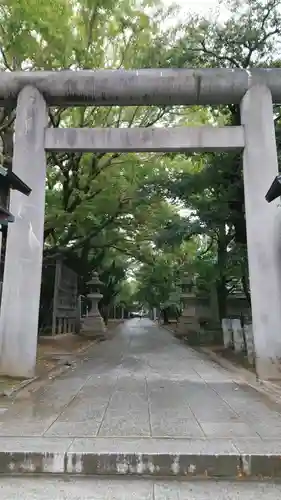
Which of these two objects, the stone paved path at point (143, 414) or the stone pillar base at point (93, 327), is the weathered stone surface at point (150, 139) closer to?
the stone paved path at point (143, 414)

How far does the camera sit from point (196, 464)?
3.80 metres

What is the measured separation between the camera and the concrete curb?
12.4 feet

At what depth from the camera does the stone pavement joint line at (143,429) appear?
3803mm

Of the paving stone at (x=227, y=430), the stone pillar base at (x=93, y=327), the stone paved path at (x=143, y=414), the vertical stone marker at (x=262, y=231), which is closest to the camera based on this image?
the stone paved path at (x=143, y=414)

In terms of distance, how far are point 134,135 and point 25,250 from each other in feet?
10.7

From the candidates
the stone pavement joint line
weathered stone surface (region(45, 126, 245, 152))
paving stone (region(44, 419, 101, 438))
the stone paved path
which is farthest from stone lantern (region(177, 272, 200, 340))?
paving stone (region(44, 419, 101, 438))

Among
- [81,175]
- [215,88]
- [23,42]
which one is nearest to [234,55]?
[215,88]

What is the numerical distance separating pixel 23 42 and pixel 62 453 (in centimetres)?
951

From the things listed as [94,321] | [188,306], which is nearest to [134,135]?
[188,306]

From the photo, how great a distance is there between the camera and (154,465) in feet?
12.5

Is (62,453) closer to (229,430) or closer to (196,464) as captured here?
(196,464)

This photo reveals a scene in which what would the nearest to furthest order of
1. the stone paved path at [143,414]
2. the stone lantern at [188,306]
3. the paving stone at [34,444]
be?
the paving stone at [34,444] < the stone paved path at [143,414] < the stone lantern at [188,306]

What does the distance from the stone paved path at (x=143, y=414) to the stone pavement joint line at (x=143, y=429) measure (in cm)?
1

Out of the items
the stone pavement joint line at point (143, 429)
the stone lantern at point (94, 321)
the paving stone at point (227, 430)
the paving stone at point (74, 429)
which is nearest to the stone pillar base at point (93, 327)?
the stone lantern at point (94, 321)
